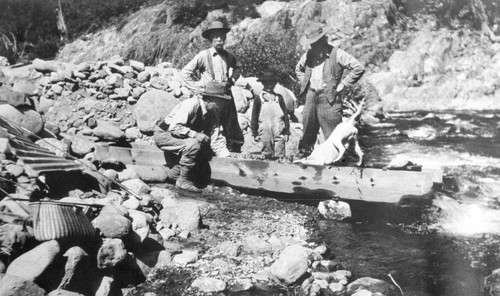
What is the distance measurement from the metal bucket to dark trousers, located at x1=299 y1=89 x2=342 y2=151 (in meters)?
3.51

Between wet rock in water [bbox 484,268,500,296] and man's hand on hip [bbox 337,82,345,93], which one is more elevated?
man's hand on hip [bbox 337,82,345,93]

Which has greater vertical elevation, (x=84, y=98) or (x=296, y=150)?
(x=84, y=98)

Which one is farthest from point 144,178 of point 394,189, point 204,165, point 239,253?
point 394,189

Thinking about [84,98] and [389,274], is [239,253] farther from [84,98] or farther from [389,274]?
[84,98]

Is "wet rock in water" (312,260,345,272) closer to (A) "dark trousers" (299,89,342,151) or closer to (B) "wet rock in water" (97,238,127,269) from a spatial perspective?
(B) "wet rock in water" (97,238,127,269)

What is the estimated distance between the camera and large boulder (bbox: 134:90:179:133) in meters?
7.68

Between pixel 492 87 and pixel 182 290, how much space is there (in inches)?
505

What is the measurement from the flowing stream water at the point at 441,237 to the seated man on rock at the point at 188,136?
1.80 m

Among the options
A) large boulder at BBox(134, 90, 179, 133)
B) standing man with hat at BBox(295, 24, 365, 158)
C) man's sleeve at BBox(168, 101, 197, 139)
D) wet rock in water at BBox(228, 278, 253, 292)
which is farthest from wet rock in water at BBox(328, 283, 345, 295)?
large boulder at BBox(134, 90, 179, 133)

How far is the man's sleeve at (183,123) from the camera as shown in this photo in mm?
5789

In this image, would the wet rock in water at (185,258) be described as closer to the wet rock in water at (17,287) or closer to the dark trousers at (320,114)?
the wet rock in water at (17,287)

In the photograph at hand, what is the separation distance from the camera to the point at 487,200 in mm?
5969

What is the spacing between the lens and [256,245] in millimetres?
4391

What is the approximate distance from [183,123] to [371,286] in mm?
3072
